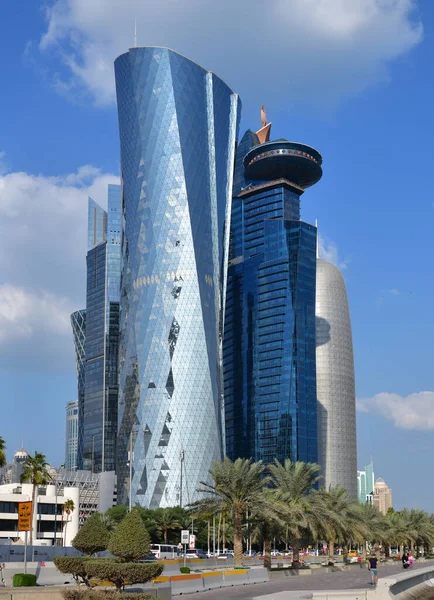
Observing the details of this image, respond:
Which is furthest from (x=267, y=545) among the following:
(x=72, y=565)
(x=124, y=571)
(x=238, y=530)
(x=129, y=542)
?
(x=124, y=571)

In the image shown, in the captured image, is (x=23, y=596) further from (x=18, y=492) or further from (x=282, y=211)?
(x=282, y=211)

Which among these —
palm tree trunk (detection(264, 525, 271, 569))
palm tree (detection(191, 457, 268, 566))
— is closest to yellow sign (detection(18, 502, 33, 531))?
palm tree (detection(191, 457, 268, 566))

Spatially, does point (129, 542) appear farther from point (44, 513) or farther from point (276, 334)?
point (276, 334)

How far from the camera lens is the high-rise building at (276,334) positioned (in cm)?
17688

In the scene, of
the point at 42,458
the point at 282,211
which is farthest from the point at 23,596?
the point at 282,211

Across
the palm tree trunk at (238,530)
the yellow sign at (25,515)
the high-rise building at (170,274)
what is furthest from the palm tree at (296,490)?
the high-rise building at (170,274)

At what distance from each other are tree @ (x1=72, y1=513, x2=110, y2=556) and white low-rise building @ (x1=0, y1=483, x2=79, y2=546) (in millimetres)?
84647

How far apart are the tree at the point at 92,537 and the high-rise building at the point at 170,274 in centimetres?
10430

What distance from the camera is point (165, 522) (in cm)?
11119

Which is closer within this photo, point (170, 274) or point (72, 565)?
point (72, 565)

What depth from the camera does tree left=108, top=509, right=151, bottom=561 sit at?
91.1 ft

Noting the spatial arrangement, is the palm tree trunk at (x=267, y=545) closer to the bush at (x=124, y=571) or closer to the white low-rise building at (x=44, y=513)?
the bush at (x=124, y=571)

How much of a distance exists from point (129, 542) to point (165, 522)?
3396 inches

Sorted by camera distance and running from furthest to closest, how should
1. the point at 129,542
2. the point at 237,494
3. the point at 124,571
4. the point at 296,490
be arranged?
the point at 296,490 → the point at 237,494 → the point at 129,542 → the point at 124,571
